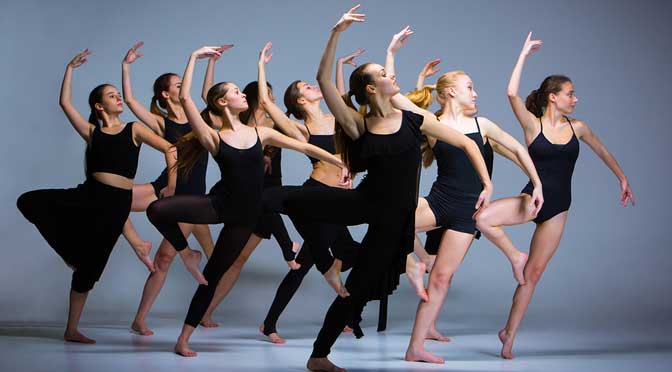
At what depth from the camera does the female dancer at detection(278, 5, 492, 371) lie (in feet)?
20.4

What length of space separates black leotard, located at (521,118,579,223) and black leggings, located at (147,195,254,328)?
189 centimetres

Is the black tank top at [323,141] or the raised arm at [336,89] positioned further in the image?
the black tank top at [323,141]

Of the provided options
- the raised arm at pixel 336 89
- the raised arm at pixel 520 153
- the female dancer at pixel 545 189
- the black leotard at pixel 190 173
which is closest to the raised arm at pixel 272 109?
the black leotard at pixel 190 173

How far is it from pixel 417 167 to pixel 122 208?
239 cm

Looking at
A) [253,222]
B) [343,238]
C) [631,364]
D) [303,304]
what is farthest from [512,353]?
[303,304]

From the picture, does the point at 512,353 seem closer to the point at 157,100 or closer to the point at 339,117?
the point at 339,117

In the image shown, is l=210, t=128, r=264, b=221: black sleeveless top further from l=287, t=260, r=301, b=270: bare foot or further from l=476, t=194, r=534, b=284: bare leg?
l=476, t=194, r=534, b=284: bare leg

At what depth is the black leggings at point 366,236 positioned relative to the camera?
20.5 feet

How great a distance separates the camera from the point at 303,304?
9500mm

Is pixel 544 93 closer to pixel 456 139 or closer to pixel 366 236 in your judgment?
pixel 456 139

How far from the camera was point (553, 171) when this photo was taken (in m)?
7.41

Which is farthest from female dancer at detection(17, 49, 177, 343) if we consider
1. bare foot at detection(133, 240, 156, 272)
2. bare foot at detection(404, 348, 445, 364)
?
bare foot at detection(404, 348, 445, 364)

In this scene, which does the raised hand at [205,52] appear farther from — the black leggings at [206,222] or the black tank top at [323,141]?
the black tank top at [323,141]

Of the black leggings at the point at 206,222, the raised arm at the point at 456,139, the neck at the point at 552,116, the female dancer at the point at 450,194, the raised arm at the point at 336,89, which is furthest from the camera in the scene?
the neck at the point at 552,116
